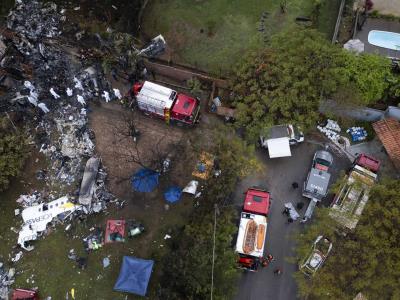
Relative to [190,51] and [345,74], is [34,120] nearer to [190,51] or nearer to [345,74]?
[190,51]

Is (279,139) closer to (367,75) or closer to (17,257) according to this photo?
(367,75)

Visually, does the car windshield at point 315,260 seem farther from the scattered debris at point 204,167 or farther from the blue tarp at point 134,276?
the blue tarp at point 134,276

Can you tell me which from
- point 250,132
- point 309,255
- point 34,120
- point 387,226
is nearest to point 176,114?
point 250,132

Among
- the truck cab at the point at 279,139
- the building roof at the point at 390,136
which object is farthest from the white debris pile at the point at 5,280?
the building roof at the point at 390,136

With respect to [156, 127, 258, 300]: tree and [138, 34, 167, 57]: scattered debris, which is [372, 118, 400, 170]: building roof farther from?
[138, 34, 167, 57]: scattered debris

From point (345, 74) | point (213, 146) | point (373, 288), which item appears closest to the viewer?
point (373, 288)

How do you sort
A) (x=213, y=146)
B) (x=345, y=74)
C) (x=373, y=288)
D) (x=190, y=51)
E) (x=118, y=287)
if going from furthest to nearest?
(x=190, y=51) → (x=213, y=146) → (x=345, y=74) → (x=118, y=287) → (x=373, y=288)
